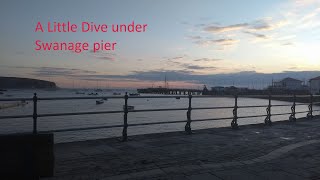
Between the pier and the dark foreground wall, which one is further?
the pier

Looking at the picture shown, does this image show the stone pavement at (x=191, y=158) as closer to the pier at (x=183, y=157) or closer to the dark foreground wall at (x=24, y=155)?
the pier at (x=183, y=157)

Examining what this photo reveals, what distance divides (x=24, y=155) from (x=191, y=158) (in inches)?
138

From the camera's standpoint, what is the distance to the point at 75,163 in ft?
20.1

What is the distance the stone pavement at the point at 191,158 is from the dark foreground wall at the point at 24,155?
1068mm

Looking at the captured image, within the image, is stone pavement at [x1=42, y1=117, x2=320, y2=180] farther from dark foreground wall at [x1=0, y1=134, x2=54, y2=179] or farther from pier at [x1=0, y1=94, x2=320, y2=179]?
dark foreground wall at [x1=0, y1=134, x2=54, y2=179]

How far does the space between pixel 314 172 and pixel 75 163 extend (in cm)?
410

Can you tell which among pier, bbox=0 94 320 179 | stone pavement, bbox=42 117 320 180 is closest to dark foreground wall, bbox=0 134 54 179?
pier, bbox=0 94 320 179

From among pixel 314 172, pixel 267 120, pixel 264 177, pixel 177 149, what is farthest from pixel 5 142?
pixel 267 120

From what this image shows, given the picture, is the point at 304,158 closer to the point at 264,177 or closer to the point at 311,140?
the point at 264,177

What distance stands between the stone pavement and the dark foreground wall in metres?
1.07

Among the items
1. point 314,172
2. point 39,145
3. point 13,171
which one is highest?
point 39,145

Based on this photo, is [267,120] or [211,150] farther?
[267,120]

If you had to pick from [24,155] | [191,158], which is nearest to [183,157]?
[191,158]

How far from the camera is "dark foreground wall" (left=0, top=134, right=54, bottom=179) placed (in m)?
4.07
